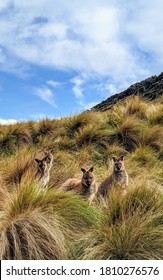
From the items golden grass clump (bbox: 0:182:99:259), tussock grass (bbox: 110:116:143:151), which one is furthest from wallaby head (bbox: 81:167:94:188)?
tussock grass (bbox: 110:116:143:151)

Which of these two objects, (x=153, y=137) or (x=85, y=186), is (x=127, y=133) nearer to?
(x=153, y=137)

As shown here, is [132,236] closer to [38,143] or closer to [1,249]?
[1,249]

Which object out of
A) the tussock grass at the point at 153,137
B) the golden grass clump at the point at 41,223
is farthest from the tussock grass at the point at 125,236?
the tussock grass at the point at 153,137

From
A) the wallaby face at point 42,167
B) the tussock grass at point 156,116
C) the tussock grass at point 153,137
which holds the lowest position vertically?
the wallaby face at point 42,167

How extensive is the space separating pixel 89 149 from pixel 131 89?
70841 millimetres

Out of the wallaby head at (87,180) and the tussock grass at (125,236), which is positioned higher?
the wallaby head at (87,180)

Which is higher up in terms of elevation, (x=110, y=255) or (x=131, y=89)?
(x=131, y=89)

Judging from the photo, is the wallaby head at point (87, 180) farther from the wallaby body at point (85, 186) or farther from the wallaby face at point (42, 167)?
the wallaby face at point (42, 167)

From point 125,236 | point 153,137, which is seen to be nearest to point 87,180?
point 125,236

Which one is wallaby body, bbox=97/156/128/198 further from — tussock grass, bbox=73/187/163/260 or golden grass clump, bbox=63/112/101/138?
golden grass clump, bbox=63/112/101/138

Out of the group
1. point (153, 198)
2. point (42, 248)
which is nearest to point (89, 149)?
point (153, 198)

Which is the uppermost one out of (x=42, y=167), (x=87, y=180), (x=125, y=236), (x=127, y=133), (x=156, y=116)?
(x=156, y=116)
